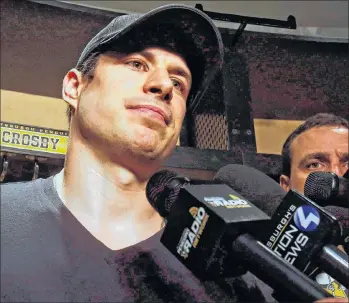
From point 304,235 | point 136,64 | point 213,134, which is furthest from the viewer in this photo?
point 213,134

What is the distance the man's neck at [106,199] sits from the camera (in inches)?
23.9

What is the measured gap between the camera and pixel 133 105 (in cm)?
64

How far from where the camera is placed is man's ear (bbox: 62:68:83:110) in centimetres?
71

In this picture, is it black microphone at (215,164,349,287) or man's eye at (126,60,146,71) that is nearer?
black microphone at (215,164,349,287)

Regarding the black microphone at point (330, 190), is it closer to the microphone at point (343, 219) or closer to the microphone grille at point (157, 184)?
the microphone at point (343, 219)

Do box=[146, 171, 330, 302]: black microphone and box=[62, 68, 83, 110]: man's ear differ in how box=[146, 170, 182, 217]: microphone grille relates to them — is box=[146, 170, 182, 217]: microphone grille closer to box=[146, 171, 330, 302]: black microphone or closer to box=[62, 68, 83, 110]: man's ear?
box=[146, 171, 330, 302]: black microphone

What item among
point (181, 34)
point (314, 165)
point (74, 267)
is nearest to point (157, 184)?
point (74, 267)

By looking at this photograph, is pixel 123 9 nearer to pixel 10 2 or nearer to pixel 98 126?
pixel 10 2

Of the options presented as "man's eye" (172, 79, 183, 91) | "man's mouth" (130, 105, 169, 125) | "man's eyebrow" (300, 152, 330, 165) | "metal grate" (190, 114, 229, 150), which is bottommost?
"metal grate" (190, 114, 229, 150)

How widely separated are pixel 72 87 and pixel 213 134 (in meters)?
1.12

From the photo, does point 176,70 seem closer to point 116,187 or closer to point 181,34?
point 181,34

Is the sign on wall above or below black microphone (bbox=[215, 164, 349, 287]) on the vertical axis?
below

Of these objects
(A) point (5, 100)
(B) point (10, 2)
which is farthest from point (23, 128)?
(B) point (10, 2)

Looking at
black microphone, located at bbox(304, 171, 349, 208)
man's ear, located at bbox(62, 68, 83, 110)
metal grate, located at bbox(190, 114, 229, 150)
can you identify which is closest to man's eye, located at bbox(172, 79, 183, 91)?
man's ear, located at bbox(62, 68, 83, 110)
